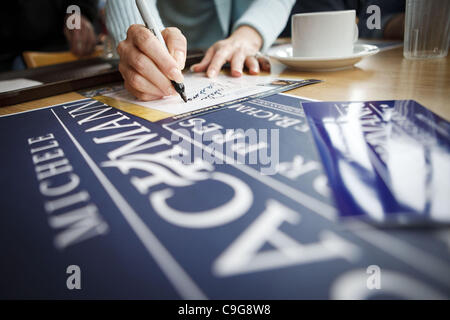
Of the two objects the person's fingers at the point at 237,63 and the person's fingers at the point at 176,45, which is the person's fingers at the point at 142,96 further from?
the person's fingers at the point at 237,63

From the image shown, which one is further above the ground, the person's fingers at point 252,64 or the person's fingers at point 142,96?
the person's fingers at point 252,64

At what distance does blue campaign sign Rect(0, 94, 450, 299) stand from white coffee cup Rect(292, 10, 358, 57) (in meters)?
0.35

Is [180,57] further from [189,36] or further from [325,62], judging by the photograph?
[189,36]

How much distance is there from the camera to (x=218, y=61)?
2.29 feet

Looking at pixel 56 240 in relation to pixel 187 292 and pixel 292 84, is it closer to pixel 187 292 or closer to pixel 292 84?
pixel 187 292

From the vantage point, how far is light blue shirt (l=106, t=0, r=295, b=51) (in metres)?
0.86

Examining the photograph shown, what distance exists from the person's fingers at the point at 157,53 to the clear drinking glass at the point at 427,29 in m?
0.53

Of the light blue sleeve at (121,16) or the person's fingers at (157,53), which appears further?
the light blue sleeve at (121,16)

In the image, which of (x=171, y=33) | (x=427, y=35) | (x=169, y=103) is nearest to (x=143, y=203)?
(x=169, y=103)

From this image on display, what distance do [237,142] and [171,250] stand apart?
17 centimetres

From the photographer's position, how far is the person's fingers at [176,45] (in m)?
0.57

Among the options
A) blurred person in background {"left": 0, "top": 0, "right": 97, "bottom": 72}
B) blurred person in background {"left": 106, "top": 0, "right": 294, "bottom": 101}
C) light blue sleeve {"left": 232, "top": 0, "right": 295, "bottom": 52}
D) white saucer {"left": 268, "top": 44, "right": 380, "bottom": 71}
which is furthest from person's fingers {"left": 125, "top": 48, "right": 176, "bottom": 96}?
blurred person in background {"left": 0, "top": 0, "right": 97, "bottom": 72}

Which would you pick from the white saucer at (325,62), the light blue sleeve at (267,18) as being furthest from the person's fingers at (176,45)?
the light blue sleeve at (267,18)

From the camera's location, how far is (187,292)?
170mm
